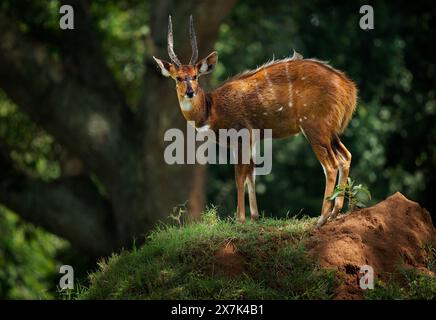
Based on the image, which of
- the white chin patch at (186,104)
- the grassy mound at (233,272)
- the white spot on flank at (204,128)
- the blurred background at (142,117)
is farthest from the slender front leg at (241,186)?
the blurred background at (142,117)

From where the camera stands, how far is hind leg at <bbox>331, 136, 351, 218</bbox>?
9.21 meters

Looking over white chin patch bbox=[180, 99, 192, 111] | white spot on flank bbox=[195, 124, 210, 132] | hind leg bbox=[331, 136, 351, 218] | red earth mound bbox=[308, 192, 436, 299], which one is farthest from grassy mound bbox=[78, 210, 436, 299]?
white chin patch bbox=[180, 99, 192, 111]

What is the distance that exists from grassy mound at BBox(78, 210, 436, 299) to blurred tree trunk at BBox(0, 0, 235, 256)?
6267 millimetres

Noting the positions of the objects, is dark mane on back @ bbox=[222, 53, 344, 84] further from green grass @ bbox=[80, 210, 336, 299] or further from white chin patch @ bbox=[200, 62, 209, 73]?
green grass @ bbox=[80, 210, 336, 299]

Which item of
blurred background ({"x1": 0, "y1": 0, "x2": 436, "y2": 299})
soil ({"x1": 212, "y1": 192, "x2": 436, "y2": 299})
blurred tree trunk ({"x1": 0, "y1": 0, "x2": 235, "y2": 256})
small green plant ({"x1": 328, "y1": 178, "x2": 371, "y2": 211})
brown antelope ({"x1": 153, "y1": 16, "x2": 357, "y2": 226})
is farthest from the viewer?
blurred background ({"x1": 0, "y1": 0, "x2": 436, "y2": 299})

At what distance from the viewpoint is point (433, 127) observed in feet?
61.2

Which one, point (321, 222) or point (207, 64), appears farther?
point (207, 64)

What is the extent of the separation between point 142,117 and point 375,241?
781 cm

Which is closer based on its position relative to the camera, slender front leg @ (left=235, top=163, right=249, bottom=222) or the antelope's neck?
the antelope's neck

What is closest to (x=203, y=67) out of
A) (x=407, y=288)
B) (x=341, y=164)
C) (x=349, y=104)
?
(x=349, y=104)

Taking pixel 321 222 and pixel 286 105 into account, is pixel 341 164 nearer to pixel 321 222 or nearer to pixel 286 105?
pixel 321 222

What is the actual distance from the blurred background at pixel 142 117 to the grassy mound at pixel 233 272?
4523 millimetres

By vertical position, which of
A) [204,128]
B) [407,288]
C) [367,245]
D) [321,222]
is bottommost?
[407,288]

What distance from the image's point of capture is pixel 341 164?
9.25 meters
